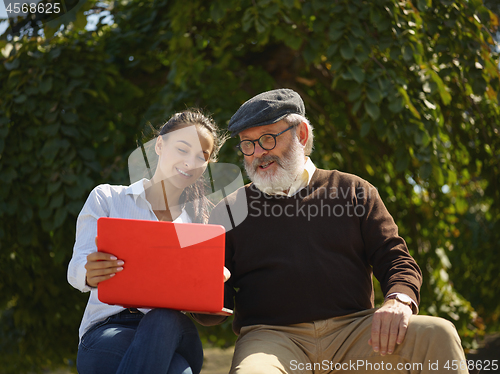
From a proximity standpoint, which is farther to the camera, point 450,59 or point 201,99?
point 201,99

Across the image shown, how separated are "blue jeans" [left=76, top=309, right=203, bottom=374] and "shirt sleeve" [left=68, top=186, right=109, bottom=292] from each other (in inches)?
5.9

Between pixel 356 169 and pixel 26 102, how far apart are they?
211 centimetres

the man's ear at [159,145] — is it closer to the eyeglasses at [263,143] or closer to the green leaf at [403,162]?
the eyeglasses at [263,143]

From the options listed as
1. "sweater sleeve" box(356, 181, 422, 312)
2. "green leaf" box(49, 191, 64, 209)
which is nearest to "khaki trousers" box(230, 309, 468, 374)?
"sweater sleeve" box(356, 181, 422, 312)

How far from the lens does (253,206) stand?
1.66m

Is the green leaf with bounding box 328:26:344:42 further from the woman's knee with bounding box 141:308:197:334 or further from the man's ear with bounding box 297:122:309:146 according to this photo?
the woman's knee with bounding box 141:308:197:334

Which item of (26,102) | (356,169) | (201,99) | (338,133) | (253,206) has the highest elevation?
(26,102)

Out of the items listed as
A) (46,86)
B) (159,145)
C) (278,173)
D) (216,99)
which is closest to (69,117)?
(46,86)

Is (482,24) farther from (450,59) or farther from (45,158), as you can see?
(45,158)

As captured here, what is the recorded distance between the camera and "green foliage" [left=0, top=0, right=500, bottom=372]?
7.60 ft

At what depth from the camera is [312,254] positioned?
155 centimetres

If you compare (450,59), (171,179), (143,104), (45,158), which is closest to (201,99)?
(143,104)

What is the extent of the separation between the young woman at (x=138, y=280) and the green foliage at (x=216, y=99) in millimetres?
757

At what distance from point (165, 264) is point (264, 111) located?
0.64m
